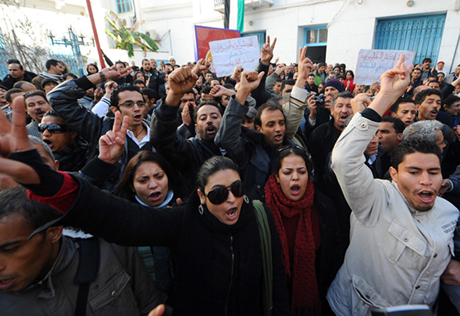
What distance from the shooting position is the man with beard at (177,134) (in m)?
1.85

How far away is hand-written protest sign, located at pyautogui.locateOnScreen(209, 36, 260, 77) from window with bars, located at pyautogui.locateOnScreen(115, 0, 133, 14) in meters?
22.0

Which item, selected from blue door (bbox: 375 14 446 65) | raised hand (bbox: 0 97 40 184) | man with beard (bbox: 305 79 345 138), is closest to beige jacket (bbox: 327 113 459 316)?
raised hand (bbox: 0 97 40 184)

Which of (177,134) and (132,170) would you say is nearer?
(132,170)

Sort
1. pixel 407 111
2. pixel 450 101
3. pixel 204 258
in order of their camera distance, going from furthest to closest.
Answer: pixel 450 101, pixel 407 111, pixel 204 258

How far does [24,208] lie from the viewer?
100cm

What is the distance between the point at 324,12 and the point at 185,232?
14.3m

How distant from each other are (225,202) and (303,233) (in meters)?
0.83

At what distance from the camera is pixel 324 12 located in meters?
12.2

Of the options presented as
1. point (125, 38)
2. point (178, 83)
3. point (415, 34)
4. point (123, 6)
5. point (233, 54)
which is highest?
point (123, 6)

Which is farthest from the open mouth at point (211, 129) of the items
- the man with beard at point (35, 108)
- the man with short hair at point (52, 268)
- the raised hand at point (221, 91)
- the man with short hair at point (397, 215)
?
the man with beard at point (35, 108)

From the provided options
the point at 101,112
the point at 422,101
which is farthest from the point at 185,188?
the point at 422,101

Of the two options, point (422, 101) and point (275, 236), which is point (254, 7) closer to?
point (422, 101)

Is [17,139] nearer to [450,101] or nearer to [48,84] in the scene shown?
[48,84]

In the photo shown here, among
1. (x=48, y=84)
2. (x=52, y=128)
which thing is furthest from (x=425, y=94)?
(x=48, y=84)
